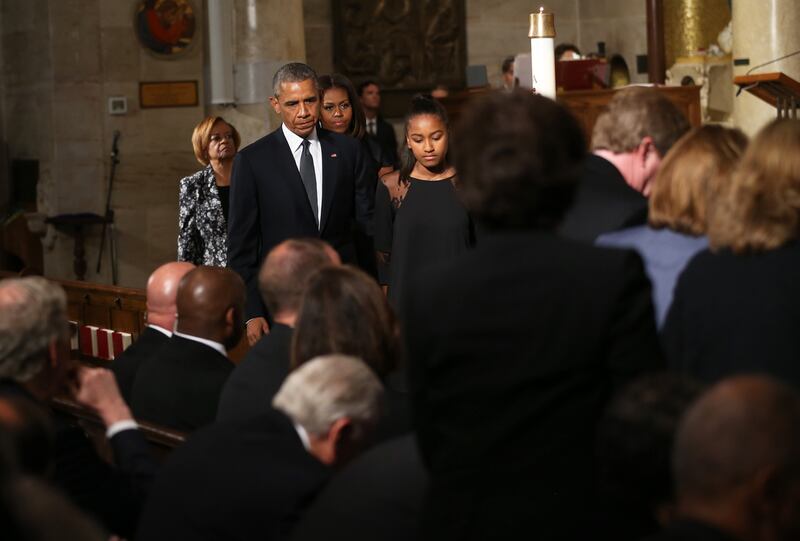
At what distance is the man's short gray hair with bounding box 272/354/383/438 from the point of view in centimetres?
317

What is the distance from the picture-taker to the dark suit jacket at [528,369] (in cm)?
269

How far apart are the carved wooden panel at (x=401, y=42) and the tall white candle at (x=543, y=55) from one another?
8413 millimetres

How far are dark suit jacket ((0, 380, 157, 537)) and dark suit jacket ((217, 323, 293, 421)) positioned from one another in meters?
0.30

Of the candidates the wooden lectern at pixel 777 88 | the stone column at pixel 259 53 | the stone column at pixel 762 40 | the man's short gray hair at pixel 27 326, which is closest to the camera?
the man's short gray hair at pixel 27 326

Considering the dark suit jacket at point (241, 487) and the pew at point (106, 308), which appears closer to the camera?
the dark suit jacket at point (241, 487)

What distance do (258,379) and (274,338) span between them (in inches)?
5.5

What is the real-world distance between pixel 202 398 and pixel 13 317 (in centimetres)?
108

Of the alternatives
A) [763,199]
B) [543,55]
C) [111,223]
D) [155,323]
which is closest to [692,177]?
[763,199]

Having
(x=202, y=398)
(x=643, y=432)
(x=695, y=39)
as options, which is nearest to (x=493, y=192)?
(x=643, y=432)

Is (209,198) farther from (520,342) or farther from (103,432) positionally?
(520,342)

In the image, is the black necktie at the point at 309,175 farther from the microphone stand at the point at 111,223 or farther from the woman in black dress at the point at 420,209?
the microphone stand at the point at 111,223

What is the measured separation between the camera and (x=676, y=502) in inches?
97.0

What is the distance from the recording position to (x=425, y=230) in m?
6.14

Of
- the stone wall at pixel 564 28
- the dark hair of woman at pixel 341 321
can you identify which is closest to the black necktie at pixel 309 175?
the dark hair of woman at pixel 341 321
